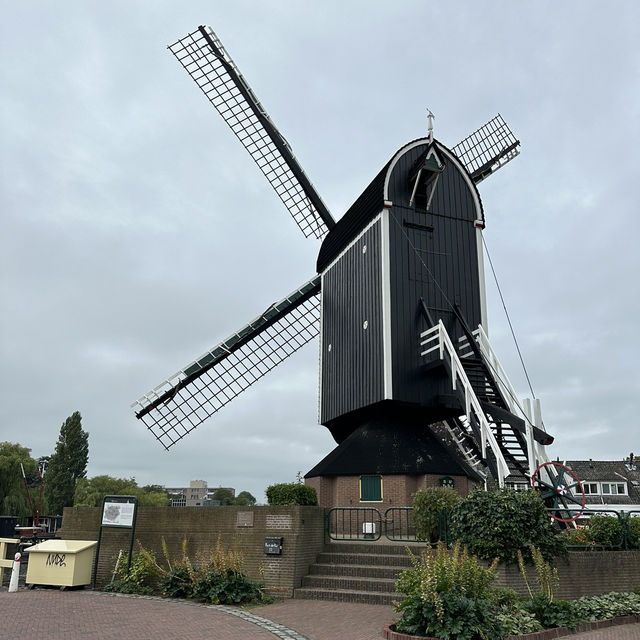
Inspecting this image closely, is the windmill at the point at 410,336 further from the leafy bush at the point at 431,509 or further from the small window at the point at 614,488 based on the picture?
the small window at the point at 614,488

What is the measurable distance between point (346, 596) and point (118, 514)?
6625mm

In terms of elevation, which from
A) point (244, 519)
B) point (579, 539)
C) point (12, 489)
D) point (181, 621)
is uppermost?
point (12, 489)

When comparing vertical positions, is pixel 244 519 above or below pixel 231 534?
above

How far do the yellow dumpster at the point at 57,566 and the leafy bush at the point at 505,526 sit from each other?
30.0 feet

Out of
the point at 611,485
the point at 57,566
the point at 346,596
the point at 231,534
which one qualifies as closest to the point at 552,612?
the point at 346,596

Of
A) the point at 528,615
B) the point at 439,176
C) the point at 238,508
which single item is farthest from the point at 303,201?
Result: the point at 528,615

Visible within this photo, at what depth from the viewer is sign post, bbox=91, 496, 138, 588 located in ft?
51.0

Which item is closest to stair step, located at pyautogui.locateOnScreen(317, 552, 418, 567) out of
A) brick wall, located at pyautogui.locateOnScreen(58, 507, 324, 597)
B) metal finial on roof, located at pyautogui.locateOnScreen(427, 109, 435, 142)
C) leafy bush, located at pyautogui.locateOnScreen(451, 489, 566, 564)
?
brick wall, located at pyautogui.locateOnScreen(58, 507, 324, 597)

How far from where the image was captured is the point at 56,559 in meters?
14.8

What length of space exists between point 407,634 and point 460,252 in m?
14.9

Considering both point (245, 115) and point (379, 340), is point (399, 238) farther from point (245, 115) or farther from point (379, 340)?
point (245, 115)

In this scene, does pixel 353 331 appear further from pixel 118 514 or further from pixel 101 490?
pixel 101 490

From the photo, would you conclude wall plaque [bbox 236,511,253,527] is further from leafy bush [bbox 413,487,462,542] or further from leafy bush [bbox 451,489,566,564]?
leafy bush [bbox 451,489,566,564]

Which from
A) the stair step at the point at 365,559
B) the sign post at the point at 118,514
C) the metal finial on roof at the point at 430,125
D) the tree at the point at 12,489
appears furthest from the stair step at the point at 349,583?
the tree at the point at 12,489
